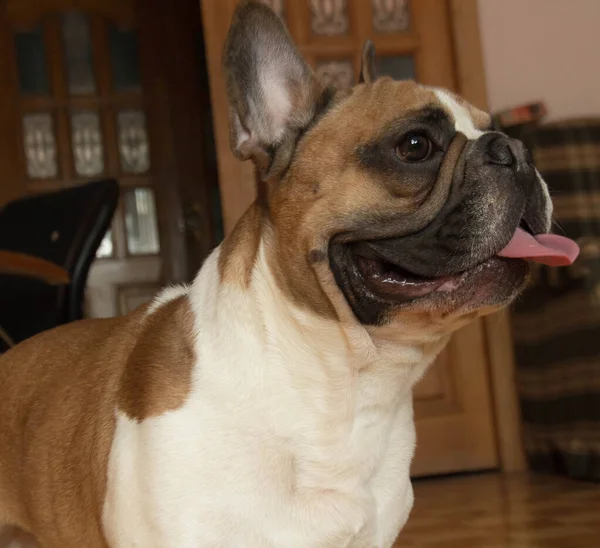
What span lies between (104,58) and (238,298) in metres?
4.37

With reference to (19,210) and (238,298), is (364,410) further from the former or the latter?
(19,210)

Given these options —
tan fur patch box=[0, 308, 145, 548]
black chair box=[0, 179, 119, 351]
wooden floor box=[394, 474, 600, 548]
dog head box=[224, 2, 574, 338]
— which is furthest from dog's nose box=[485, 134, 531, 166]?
black chair box=[0, 179, 119, 351]

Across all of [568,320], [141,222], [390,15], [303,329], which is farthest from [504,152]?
[141,222]

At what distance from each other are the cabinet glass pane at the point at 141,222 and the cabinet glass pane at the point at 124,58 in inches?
25.9

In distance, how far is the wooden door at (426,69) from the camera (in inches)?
155

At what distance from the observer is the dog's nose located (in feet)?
5.03

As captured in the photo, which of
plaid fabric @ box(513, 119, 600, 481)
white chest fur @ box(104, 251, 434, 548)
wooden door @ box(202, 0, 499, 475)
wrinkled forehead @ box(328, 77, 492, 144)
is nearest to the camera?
white chest fur @ box(104, 251, 434, 548)

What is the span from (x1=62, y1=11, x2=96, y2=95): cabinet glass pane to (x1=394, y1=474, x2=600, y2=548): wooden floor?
320cm

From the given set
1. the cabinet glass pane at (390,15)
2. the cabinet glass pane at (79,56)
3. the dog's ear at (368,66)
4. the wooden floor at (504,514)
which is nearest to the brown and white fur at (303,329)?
the dog's ear at (368,66)

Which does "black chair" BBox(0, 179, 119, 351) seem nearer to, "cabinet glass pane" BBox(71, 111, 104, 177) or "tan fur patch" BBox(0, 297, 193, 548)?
"tan fur patch" BBox(0, 297, 193, 548)

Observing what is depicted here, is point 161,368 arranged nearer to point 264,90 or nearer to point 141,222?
point 264,90

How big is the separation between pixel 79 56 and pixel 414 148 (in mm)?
4493

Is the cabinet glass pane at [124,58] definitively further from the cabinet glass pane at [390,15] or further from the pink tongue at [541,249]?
the pink tongue at [541,249]

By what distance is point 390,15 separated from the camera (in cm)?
402
